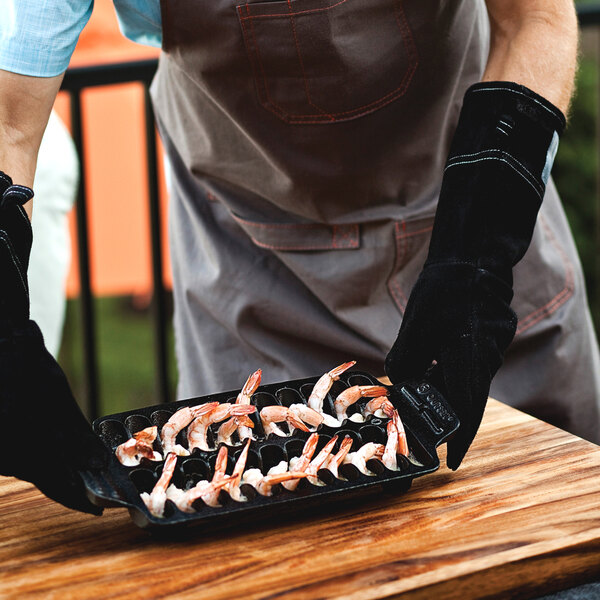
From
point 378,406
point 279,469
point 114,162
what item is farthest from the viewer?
point 114,162

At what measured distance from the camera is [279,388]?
106 centimetres

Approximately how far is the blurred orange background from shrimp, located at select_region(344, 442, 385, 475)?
2.33m

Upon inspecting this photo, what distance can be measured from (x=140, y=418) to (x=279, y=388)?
0.19 m

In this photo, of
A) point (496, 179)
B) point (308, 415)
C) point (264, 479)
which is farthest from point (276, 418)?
point (496, 179)

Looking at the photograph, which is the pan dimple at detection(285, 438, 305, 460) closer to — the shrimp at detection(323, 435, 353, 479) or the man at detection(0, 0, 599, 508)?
the shrimp at detection(323, 435, 353, 479)

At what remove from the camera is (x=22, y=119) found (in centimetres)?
104

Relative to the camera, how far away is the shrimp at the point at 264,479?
0.84 m

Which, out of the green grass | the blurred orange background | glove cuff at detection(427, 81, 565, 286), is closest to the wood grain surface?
glove cuff at detection(427, 81, 565, 286)

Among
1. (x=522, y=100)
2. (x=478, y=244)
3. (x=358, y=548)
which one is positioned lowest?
(x=358, y=548)

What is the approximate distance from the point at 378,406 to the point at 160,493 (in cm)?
32

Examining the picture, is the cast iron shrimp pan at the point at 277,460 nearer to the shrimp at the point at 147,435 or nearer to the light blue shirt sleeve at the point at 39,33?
the shrimp at the point at 147,435

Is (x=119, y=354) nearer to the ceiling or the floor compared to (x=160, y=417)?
nearer to the floor

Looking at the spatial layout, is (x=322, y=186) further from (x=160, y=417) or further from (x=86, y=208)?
(x=86, y=208)

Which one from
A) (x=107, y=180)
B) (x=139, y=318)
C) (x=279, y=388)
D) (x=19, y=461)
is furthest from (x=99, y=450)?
(x=139, y=318)
